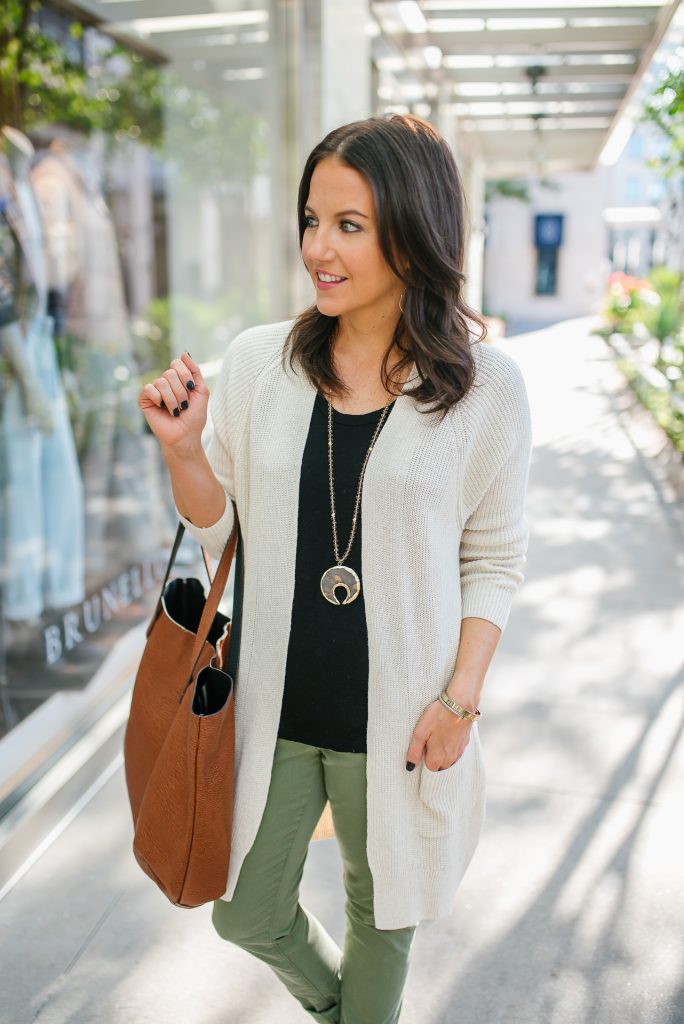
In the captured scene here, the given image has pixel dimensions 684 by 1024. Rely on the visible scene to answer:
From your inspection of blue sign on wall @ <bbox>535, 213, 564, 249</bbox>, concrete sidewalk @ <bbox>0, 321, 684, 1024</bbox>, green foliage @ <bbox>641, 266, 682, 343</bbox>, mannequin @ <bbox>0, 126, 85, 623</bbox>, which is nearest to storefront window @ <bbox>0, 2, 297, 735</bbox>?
mannequin @ <bbox>0, 126, 85, 623</bbox>

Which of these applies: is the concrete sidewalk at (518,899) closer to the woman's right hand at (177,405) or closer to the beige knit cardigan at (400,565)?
the beige knit cardigan at (400,565)

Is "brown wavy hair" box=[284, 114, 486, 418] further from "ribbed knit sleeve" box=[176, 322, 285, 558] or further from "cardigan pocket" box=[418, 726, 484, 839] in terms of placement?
"cardigan pocket" box=[418, 726, 484, 839]

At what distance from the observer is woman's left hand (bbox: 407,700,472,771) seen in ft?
5.74

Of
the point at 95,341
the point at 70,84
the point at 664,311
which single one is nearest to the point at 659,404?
the point at 664,311

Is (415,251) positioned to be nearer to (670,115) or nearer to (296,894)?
(296,894)

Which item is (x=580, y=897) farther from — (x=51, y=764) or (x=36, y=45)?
(x=36, y=45)

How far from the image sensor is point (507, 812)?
323cm

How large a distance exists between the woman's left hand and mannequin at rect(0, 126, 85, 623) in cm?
261

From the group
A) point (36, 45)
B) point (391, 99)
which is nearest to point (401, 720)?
point (36, 45)

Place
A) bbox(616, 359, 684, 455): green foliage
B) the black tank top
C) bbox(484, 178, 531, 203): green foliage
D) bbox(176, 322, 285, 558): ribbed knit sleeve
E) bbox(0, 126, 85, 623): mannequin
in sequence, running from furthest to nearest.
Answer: bbox(484, 178, 531, 203): green foliage
bbox(616, 359, 684, 455): green foliage
bbox(0, 126, 85, 623): mannequin
bbox(176, 322, 285, 558): ribbed knit sleeve
the black tank top

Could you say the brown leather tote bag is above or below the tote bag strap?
below

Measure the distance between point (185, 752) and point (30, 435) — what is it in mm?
2527

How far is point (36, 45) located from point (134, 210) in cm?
121

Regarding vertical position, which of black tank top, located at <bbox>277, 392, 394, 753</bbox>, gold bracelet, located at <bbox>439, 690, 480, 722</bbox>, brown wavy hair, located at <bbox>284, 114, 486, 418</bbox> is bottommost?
gold bracelet, located at <bbox>439, 690, 480, 722</bbox>
